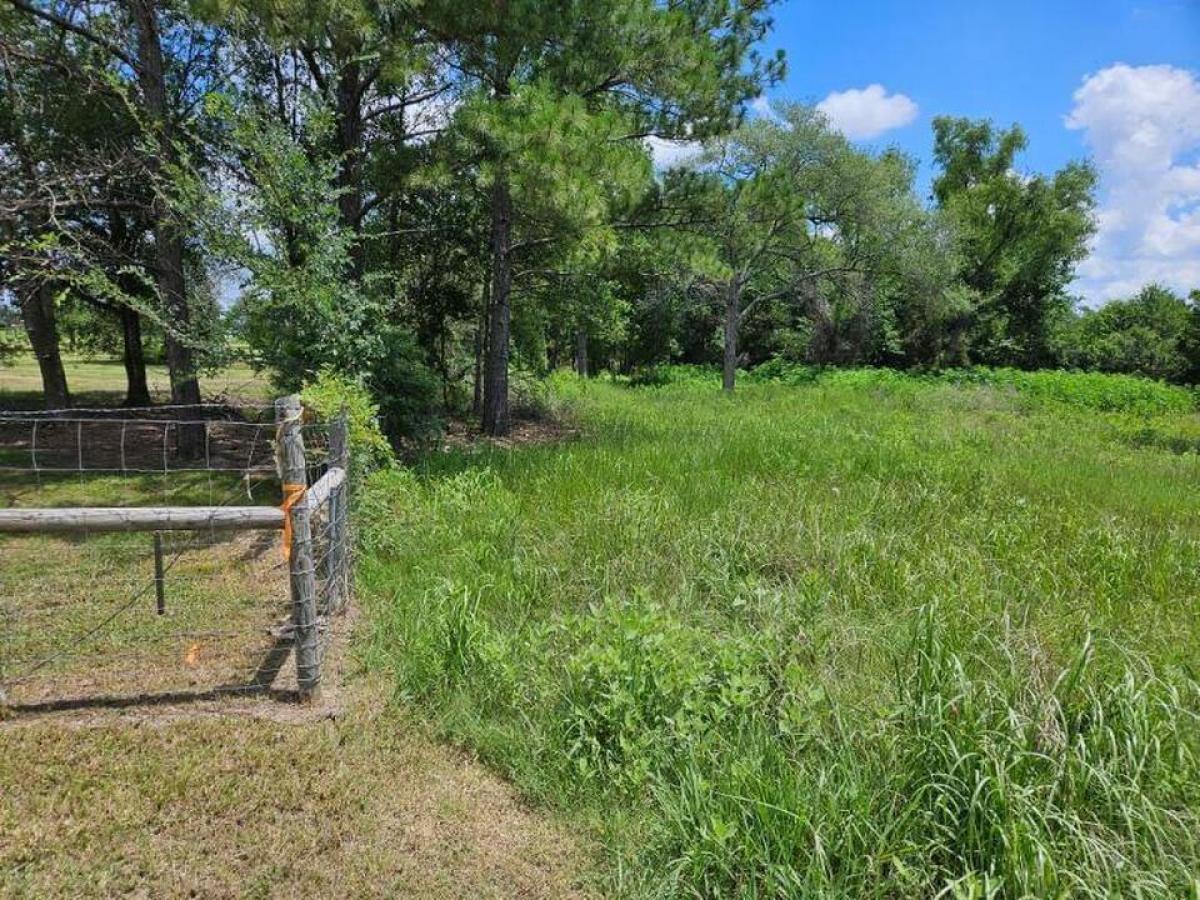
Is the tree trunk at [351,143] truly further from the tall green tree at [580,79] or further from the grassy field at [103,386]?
the grassy field at [103,386]

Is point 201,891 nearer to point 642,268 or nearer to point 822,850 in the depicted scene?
point 822,850

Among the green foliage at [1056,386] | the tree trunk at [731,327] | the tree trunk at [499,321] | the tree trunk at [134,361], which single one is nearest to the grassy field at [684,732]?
the tree trunk at [499,321]

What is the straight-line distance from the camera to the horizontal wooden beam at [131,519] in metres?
2.85

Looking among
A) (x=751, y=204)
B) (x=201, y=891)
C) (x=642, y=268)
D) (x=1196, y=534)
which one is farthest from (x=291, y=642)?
(x=642, y=268)

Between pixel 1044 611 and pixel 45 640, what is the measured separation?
536 cm

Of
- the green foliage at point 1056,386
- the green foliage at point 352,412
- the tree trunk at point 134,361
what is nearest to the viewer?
the green foliage at point 352,412

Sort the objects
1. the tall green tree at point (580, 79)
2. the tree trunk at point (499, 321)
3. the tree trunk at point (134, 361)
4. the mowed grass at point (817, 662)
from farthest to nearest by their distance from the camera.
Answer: the tree trunk at point (134, 361) < the tree trunk at point (499, 321) < the tall green tree at point (580, 79) < the mowed grass at point (817, 662)

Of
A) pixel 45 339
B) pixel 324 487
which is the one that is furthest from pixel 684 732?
pixel 45 339

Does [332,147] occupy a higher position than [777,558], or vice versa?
[332,147]

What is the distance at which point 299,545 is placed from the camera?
305cm

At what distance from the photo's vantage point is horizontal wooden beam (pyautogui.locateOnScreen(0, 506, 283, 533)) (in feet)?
9.34

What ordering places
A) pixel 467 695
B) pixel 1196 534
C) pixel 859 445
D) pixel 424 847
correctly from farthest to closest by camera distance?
pixel 859 445
pixel 1196 534
pixel 467 695
pixel 424 847

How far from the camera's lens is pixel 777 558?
4.48m

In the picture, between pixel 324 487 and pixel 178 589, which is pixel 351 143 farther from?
pixel 324 487
